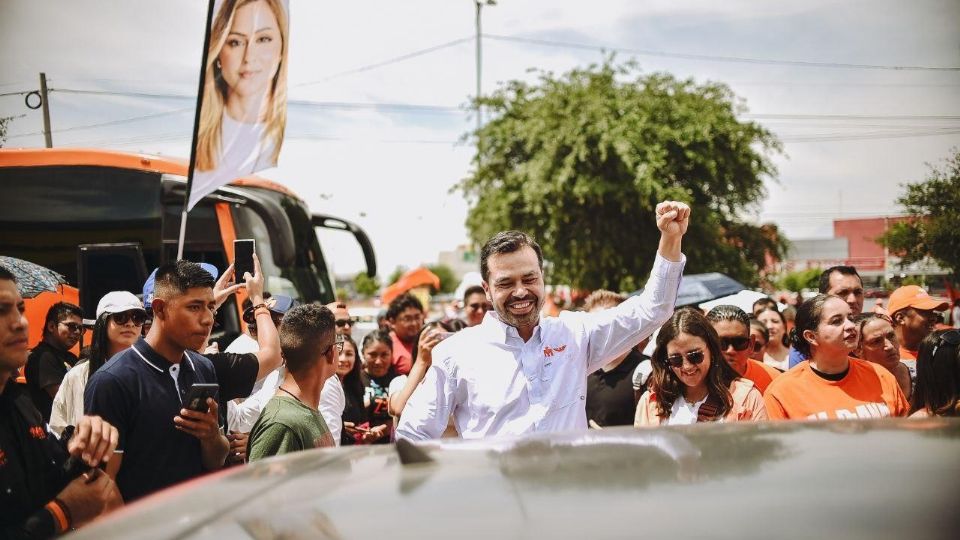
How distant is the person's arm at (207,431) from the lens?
9.60 feet

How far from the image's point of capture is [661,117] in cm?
1961

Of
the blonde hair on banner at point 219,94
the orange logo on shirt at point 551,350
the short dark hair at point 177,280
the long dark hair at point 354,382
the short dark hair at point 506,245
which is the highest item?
the blonde hair on banner at point 219,94

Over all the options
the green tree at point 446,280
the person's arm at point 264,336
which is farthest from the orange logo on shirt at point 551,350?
the green tree at point 446,280

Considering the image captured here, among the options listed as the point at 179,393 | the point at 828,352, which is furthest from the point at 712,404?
the point at 179,393

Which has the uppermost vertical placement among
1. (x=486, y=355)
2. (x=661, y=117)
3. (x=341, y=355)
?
(x=661, y=117)

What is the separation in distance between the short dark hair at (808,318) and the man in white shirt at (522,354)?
1.52 meters

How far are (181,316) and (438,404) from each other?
1.07 meters

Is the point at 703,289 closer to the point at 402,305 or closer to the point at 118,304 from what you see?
the point at 402,305

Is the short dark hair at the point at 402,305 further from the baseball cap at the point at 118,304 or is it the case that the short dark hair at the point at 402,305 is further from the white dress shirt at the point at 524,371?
the white dress shirt at the point at 524,371

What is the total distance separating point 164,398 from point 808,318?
10.1ft

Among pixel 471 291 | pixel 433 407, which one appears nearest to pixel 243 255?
pixel 433 407

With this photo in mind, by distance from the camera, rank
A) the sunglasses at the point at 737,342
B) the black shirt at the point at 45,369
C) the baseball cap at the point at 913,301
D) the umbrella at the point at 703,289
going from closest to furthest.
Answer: the sunglasses at the point at 737,342 → the black shirt at the point at 45,369 → the baseball cap at the point at 913,301 → the umbrella at the point at 703,289

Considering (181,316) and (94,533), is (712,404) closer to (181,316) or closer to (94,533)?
(181,316)

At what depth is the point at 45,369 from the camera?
5.40 m
